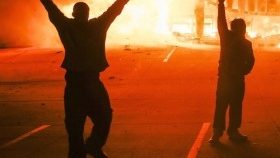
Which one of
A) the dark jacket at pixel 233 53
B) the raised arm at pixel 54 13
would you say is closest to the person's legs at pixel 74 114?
the raised arm at pixel 54 13

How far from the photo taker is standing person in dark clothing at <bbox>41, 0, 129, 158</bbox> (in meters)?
5.71

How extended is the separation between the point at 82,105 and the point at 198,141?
2638 mm

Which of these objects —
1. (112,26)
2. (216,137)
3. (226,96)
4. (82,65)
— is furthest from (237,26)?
(112,26)

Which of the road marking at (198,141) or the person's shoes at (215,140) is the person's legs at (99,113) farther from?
the person's shoes at (215,140)

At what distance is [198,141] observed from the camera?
795 cm

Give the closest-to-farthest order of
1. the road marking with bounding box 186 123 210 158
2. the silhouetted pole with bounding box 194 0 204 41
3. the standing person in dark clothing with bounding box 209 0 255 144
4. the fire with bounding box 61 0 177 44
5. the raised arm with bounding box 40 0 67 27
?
the raised arm with bounding box 40 0 67 27, the road marking with bounding box 186 123 210 158, the standing person in dark clothing with bounding box 209 0 255 144, the silhouetted pole with bounding box 194 0 204 41, the fire with bounding box 61 0 177 44

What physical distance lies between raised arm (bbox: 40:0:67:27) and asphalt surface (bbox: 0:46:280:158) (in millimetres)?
2310

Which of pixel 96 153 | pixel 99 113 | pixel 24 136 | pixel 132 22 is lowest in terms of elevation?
pixel 132 22

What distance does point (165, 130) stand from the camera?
884 cm

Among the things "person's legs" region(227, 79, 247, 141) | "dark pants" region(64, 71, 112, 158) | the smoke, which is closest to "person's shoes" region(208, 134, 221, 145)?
"person's legs" region(227, 79, 247, 141)

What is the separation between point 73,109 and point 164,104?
5765 mm

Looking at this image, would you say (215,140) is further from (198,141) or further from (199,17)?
(199,17)

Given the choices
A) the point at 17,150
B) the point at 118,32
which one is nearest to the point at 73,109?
the point at 17,150

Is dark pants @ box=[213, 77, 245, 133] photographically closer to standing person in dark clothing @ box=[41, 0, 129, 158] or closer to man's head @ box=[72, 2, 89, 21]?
standing person in dark clothing @ box=[41, 0, 129, 158]
